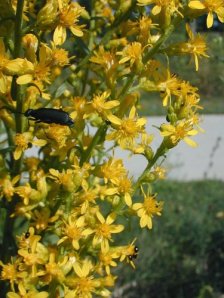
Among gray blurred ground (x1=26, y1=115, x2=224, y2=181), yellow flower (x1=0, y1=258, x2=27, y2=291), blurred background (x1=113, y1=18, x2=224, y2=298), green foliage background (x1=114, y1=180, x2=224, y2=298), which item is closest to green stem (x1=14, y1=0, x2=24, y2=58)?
yellow flower (x1=0, y1=258, x2=27, y2=291)

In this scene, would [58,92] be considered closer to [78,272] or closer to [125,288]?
[78,272]

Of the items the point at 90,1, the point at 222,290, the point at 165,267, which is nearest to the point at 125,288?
the point at 165,267

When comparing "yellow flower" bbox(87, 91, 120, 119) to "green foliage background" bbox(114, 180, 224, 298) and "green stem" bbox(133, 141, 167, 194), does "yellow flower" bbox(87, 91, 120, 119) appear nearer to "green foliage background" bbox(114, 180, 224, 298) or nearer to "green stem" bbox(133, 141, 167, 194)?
"green stem" bbox(133, 141, 167, 194)

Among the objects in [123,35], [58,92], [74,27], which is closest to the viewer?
[74,27]

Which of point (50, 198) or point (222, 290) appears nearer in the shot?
point (50, 198)

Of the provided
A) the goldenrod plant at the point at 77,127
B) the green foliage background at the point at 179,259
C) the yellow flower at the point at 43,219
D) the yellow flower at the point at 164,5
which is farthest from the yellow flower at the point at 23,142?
the green foliage background at the point at 179,259

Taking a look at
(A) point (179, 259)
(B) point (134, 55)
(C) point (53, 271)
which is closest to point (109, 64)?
(B) point (134, 55)

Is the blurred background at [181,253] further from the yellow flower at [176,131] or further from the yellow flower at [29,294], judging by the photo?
the yellow flower at [29,294]
